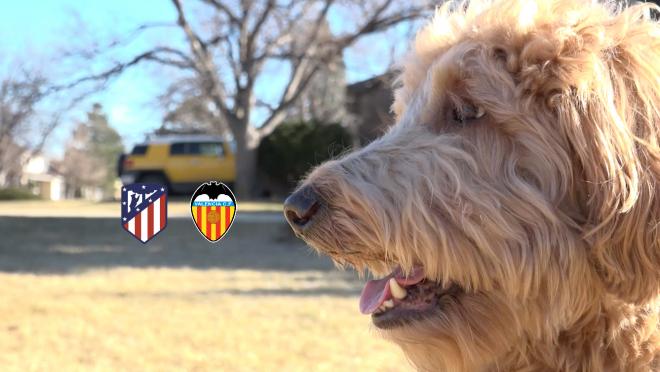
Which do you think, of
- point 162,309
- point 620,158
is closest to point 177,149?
point 162,309

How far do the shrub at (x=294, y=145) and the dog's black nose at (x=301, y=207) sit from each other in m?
13.8

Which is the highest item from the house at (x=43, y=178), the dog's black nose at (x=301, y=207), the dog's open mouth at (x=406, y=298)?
the dog's black nose at (x=301, y=207)

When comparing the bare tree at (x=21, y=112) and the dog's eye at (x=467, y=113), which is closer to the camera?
the dog's eye at (x=467, y=113)

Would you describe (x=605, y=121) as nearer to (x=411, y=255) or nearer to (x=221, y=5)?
(x=411, y=255)

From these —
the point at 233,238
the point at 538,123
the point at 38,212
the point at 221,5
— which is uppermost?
the point at 221,5

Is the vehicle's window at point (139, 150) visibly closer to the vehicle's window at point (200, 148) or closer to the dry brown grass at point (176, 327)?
the vehicle's window at point (200, 148)

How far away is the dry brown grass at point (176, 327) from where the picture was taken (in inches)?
187

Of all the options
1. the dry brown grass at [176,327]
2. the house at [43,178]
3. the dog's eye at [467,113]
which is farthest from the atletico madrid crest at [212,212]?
the house at [43,178]

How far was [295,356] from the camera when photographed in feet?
16.6

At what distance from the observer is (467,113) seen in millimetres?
1890

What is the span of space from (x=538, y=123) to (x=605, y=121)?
0.17 m

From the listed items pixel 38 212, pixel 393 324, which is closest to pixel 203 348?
pixel 38 212

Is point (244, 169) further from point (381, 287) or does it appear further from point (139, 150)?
point (381, 287)

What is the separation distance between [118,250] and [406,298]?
30.1 ft
